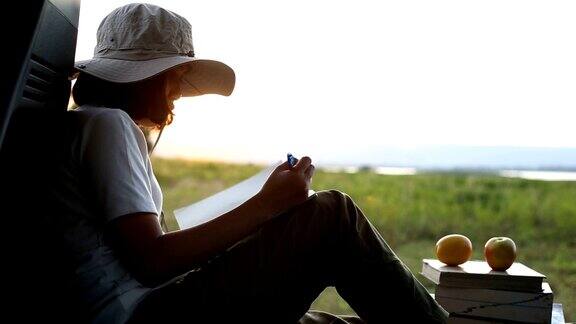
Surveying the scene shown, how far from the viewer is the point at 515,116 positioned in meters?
3.21

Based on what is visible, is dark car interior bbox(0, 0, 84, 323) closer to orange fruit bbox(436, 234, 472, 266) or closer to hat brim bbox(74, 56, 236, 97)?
hat brim bbox(74, 56, 236, 97)

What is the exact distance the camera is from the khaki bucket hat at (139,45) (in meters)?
1.25

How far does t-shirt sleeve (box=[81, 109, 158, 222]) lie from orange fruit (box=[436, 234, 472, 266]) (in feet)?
2.37

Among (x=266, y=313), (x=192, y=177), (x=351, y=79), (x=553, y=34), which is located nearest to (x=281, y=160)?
(x=266, y=313)

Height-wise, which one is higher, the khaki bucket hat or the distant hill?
A: the khaki bucket hat

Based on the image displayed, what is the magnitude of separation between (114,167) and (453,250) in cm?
80

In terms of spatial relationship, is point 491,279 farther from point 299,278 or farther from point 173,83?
point 173,83

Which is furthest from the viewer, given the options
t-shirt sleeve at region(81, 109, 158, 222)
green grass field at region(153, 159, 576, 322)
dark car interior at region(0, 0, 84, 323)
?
green grass field at region(153, 159, 576, 322)

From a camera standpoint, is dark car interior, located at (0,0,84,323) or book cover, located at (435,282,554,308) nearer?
dark car interior, located at (0,0,84,323)

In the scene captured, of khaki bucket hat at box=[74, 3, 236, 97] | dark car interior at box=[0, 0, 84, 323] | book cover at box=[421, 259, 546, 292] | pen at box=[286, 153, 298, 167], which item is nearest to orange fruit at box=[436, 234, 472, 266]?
book cover at box=[421, 259, 546, 292]

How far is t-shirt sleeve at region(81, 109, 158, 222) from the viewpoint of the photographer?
108 centimetres

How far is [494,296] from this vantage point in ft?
4.95

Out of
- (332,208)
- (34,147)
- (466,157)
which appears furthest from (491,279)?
(466,157)

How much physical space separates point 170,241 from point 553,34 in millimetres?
2422
